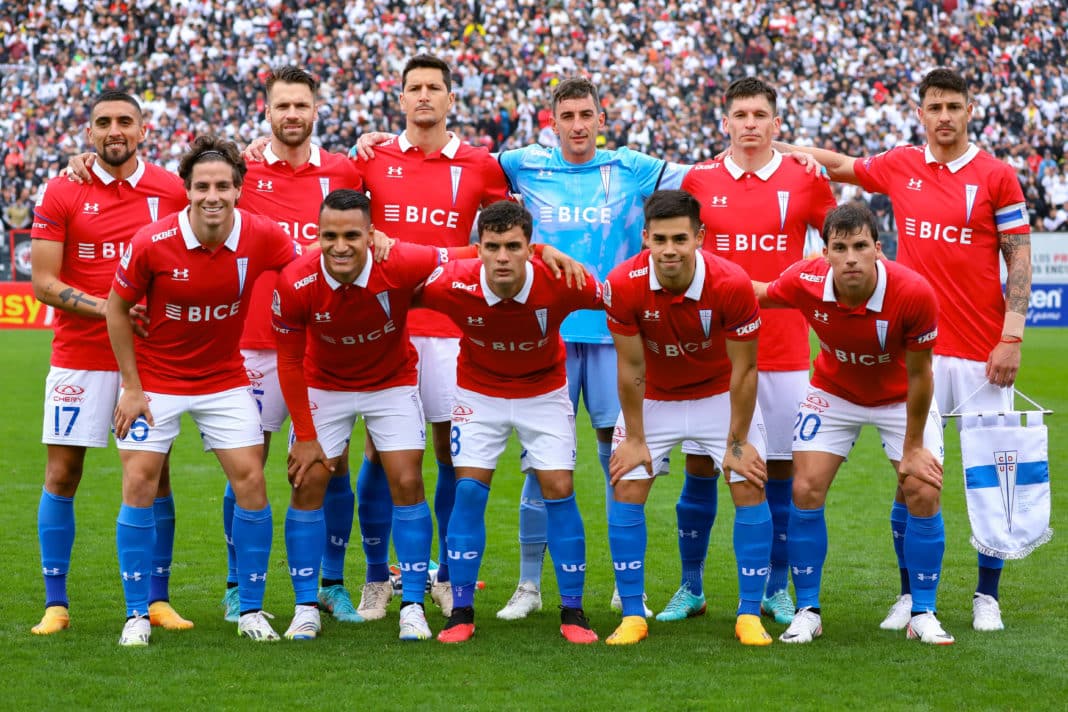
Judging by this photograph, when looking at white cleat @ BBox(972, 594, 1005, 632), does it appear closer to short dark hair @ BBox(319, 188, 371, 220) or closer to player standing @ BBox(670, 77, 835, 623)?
player standing @ BBox(670, 77, 835, 623)

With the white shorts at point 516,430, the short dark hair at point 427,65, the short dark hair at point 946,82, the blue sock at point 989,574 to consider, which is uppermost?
the short dark hair at point 427,65

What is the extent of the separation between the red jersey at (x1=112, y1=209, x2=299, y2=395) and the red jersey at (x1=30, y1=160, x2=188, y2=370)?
43 cm

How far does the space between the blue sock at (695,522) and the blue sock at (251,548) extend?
2033 millimetres

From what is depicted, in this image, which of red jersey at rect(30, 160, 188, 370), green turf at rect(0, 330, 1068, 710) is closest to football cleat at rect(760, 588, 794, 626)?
green turf at rect(0, 330, 1068, 710)

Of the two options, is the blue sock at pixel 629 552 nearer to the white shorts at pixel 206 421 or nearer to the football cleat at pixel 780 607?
the football cleat at pixel 780 607

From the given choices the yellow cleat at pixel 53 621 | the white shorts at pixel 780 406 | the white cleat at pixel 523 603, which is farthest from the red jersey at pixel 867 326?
the yellow cleat at pixel 53 621

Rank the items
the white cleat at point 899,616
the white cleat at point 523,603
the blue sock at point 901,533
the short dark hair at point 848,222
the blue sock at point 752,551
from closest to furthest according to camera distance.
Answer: the short dark hair at point 848,222
the blue sock at point 752,551
the white cleat at point 899,616
the blue sock at point 901,533
the white cleat at point 523,603

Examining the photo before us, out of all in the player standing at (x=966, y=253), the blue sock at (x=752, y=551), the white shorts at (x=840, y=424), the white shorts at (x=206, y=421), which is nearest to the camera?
the white shorts at (x=206, y=421)

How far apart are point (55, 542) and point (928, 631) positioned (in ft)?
13.2

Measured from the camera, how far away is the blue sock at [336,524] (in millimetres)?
6684

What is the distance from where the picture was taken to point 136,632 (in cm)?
579

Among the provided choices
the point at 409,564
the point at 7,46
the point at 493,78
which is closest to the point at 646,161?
the point at 409,564

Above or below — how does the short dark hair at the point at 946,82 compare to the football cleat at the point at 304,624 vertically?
above

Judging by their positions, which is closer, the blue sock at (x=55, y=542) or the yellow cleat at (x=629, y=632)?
the yellow cleat at (x=629, y=632)
